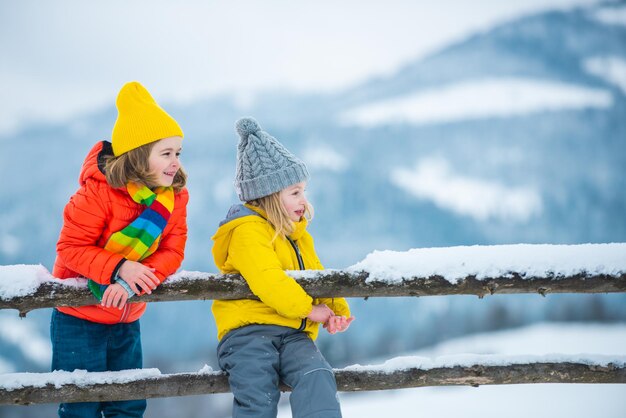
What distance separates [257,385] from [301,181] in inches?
40.0

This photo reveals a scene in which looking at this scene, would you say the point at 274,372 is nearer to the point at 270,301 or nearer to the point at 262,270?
the point at 270,301

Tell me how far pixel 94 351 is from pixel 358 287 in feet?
4.54

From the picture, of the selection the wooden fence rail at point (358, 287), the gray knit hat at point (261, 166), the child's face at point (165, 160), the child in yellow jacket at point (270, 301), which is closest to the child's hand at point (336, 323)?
the child in yellow jacket at point (270, 301)

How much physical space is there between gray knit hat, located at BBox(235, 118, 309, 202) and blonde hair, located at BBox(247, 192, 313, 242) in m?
0.05

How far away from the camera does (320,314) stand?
3.11m

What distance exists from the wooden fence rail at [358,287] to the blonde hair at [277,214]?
260 mm

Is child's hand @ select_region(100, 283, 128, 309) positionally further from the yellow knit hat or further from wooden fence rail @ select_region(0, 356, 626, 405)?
the yellow knit hat

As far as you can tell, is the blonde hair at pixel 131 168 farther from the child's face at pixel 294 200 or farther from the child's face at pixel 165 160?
the child's face at pixel 294 200

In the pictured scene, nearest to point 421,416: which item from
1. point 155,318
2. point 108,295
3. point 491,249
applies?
point 491,249

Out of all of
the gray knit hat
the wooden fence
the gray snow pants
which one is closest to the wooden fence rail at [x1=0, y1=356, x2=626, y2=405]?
the wooden fence

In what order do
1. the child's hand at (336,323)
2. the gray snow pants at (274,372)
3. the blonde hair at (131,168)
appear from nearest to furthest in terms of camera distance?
the gray snow pants at (274,372), the child's hand at (336,323), the blonde hair at (131,168)

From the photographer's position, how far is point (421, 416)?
23.8ft

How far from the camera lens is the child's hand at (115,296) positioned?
3.09 metres

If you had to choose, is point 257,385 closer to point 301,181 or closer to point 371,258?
point 371,258
